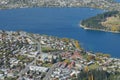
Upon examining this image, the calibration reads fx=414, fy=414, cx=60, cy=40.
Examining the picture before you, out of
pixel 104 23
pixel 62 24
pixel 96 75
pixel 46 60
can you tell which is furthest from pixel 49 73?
pixel 104 23

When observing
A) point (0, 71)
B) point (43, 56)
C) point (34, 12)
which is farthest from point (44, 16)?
point (0, 71)

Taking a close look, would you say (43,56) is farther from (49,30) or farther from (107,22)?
(107,22)

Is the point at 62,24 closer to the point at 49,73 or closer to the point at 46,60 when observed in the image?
the point at 46,60

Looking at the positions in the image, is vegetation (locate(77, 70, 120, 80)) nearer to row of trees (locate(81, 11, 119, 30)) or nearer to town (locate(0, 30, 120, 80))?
town (locate(0, 30, 120, 80))

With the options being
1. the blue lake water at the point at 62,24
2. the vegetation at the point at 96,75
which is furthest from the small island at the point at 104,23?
the vegetation at the point at 96,75

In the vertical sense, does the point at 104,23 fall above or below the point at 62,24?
below
